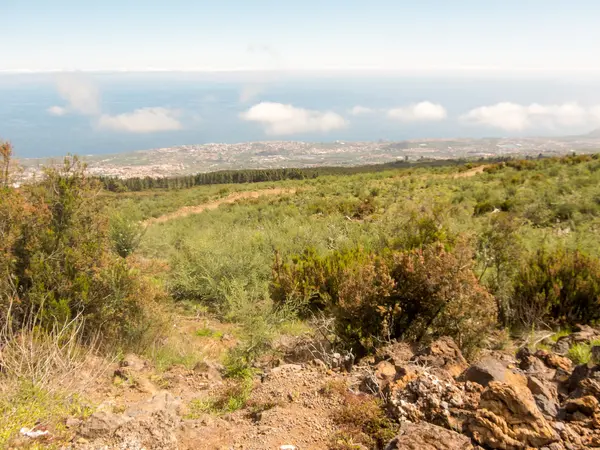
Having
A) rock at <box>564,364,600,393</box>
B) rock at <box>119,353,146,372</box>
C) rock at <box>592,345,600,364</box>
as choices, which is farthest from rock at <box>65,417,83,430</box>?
rock at <box>592,345,600,364</box>

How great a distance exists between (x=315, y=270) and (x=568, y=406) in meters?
4.87

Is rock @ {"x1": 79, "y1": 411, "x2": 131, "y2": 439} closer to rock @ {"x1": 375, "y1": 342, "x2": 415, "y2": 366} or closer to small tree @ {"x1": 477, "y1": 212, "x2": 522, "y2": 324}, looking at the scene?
rock @ {"x1": 375, "y1": 342, "x2": 415, "y2": 366}

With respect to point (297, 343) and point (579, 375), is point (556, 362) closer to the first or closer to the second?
point (579, 375)

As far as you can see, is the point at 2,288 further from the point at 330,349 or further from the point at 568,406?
the point at 568,406

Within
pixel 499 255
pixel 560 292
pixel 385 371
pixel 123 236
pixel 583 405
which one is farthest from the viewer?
pixel 123 236

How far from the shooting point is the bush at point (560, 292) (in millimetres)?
5602

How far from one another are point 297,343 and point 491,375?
2866 mm

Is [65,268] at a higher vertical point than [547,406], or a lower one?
higher

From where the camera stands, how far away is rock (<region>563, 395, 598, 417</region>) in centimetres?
274

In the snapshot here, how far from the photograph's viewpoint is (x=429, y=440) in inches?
101

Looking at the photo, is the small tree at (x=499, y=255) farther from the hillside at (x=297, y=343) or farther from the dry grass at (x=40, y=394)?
the dry grass at (x=40, y=394)

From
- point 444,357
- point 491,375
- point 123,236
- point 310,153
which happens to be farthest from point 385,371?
point 310,153

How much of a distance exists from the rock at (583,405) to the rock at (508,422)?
0.91ft

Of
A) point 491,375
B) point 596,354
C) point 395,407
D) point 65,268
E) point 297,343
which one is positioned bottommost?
point 297,343
